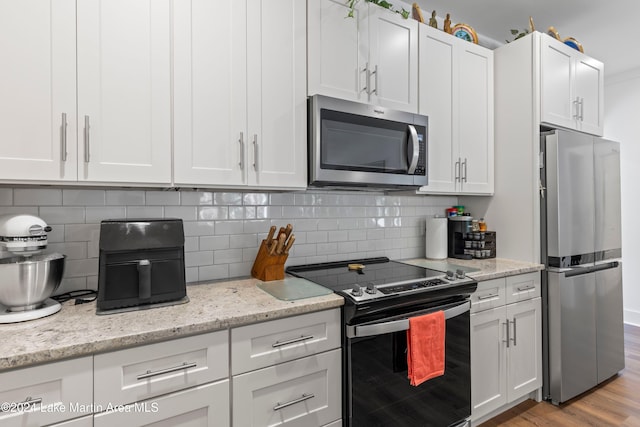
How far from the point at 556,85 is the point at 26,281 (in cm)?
321

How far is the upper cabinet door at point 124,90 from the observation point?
1.33 metres

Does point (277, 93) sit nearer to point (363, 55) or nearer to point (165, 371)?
point (363, 55)

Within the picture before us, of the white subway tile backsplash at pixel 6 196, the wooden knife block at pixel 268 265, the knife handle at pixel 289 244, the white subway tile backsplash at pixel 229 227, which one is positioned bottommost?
the wooden knife block at pixel 268 265

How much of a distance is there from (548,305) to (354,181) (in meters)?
1.66

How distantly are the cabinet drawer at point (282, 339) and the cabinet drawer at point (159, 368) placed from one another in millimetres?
56

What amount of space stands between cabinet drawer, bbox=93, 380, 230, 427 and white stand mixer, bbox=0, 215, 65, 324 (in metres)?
0.46

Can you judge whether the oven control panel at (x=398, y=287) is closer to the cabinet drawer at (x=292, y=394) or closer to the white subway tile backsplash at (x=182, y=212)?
the cabinet drawer at (x=292, y=394)

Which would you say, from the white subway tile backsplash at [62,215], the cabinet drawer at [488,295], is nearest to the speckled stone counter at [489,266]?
the cabinet drawer at [488,295]

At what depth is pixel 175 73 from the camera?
149cm

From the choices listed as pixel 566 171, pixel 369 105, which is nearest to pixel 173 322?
pixel 369 105

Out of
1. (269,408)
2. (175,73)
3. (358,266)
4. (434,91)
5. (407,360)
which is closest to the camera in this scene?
(269,408)

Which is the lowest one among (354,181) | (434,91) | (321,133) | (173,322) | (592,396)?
(592,396)

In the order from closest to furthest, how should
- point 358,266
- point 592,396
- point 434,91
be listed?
1. point 358,266
2. point 434,91
3. point 592,396

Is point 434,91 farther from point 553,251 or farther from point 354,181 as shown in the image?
point 553,251
